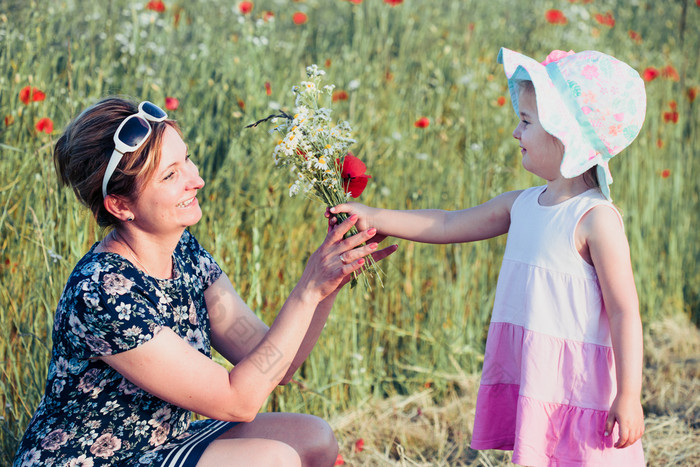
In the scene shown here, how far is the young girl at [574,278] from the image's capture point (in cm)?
167

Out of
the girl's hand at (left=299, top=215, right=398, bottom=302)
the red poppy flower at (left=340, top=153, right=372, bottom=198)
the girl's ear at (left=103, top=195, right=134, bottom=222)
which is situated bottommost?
the girl's hand at (left=299, top=215, right=398, bottom=302)

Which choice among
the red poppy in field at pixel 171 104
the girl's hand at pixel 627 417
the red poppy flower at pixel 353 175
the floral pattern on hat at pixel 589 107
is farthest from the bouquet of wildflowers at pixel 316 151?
the red poppy in field at pixel 171 104

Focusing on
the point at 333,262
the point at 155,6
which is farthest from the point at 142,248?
the point at 155,6

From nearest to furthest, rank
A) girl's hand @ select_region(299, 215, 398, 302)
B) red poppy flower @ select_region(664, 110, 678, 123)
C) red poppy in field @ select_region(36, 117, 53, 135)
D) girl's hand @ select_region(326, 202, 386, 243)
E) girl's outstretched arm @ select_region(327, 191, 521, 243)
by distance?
girl's hand @ select_region(299, 215, 398, 302) < girl's hand @ select_region(326, 202, 386, 243) < girl's outstretched arm @ select_region(327, 191, 521, 243) < red poppy in field @ select_region(36, 117, 53, 135) < red poppy flower @ select_region(664, 110, 678, 123)

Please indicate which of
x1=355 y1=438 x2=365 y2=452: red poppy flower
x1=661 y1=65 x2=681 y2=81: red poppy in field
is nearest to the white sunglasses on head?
x1=355 y1=438 x2=365 y2=452: red poppy flower

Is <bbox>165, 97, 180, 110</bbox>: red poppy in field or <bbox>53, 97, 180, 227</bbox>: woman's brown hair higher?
<bbox>165, 97, 180, 110</bbox>: red poppy in field

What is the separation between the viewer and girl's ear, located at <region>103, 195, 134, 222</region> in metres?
1.73

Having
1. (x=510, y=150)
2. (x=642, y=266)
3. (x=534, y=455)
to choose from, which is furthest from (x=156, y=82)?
(x=642, y=266)

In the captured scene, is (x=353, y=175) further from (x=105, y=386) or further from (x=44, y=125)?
(x=44, y=125)

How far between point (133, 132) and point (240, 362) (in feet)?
1.98

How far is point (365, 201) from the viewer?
3098 millimetres

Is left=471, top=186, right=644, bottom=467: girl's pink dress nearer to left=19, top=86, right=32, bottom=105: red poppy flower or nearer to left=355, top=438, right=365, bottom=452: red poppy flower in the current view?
left=355, top=438, right=365, bottom=452: red poppy flower

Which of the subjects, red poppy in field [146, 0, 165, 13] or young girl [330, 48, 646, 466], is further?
red poppy in field [146, 0, 165, 13]

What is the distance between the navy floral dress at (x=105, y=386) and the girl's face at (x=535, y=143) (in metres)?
0.96
